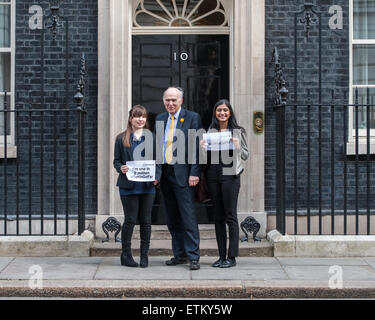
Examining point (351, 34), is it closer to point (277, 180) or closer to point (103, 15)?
point (277, 180)

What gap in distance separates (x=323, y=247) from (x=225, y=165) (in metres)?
1.76

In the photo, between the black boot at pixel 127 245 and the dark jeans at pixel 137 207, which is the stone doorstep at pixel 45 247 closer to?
the black boot at pixel 127 245

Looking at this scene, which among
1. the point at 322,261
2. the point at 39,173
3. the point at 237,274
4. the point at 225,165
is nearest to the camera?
the point at 237,274

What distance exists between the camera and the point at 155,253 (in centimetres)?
921

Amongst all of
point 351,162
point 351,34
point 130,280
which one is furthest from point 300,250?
point 351,34

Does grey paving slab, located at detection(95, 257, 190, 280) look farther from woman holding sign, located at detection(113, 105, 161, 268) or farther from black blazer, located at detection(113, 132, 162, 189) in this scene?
black blazer, located at detection(113, 132, 162, 189)

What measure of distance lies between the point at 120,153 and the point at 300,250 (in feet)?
8.18

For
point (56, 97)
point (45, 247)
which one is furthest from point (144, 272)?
point (56, 97)

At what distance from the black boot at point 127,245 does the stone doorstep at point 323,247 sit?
1.83m

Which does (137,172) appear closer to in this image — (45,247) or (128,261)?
(128,261)

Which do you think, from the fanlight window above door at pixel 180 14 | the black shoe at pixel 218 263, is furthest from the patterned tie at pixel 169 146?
the fanlight window above door at pixel 180 14

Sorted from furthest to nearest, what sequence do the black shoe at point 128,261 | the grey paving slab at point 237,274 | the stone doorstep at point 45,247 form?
1. the stone doorstep at point 45,247
2. the black shoe at point 128,261
3. the grey paving slab at point 237,274

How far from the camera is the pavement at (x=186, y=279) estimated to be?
7.26 m

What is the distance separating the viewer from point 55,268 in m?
8.22
